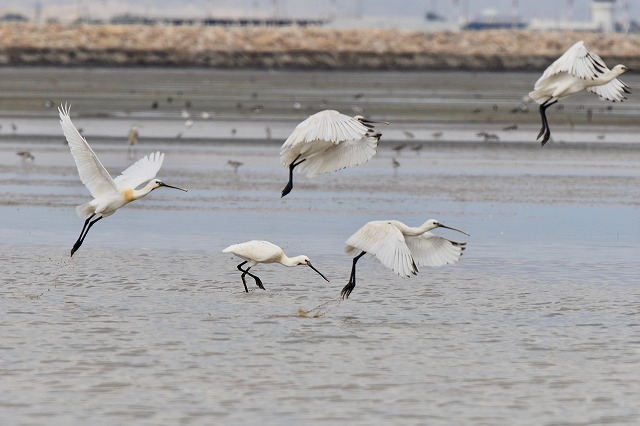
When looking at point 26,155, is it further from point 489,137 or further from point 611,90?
point 611,90

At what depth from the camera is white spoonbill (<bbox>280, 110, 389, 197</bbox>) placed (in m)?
14.1

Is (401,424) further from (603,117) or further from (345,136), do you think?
(603,117)

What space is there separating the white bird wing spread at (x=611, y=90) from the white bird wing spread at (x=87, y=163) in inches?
212

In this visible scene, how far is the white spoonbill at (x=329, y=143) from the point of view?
46.1ft

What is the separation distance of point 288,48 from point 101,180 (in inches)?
3159

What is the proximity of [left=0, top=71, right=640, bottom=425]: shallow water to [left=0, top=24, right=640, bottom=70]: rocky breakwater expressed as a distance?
211 feet

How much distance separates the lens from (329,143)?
1450cm

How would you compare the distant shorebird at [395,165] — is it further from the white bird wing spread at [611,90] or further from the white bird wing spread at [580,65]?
the white bird wing spread at [580,65]

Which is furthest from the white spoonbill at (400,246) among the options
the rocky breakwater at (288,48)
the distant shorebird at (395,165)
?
the rocky breakwater at (288,48)

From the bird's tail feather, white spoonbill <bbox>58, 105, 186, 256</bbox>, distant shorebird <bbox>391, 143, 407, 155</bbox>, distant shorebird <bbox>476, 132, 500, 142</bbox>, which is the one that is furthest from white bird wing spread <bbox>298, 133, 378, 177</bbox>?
distant shorebird <bbox>476, 132, 500, 142</bbox>

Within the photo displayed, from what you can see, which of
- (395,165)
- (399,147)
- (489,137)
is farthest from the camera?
(489,137)

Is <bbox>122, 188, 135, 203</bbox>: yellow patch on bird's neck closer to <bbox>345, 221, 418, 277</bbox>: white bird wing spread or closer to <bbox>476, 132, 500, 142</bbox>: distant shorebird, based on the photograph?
<bbox>345, 221, 418, 277</bbox>: white bird wing spread

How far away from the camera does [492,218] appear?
A: 834 inches

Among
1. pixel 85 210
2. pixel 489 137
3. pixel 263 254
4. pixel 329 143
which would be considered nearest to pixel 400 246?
pixel 263 254
